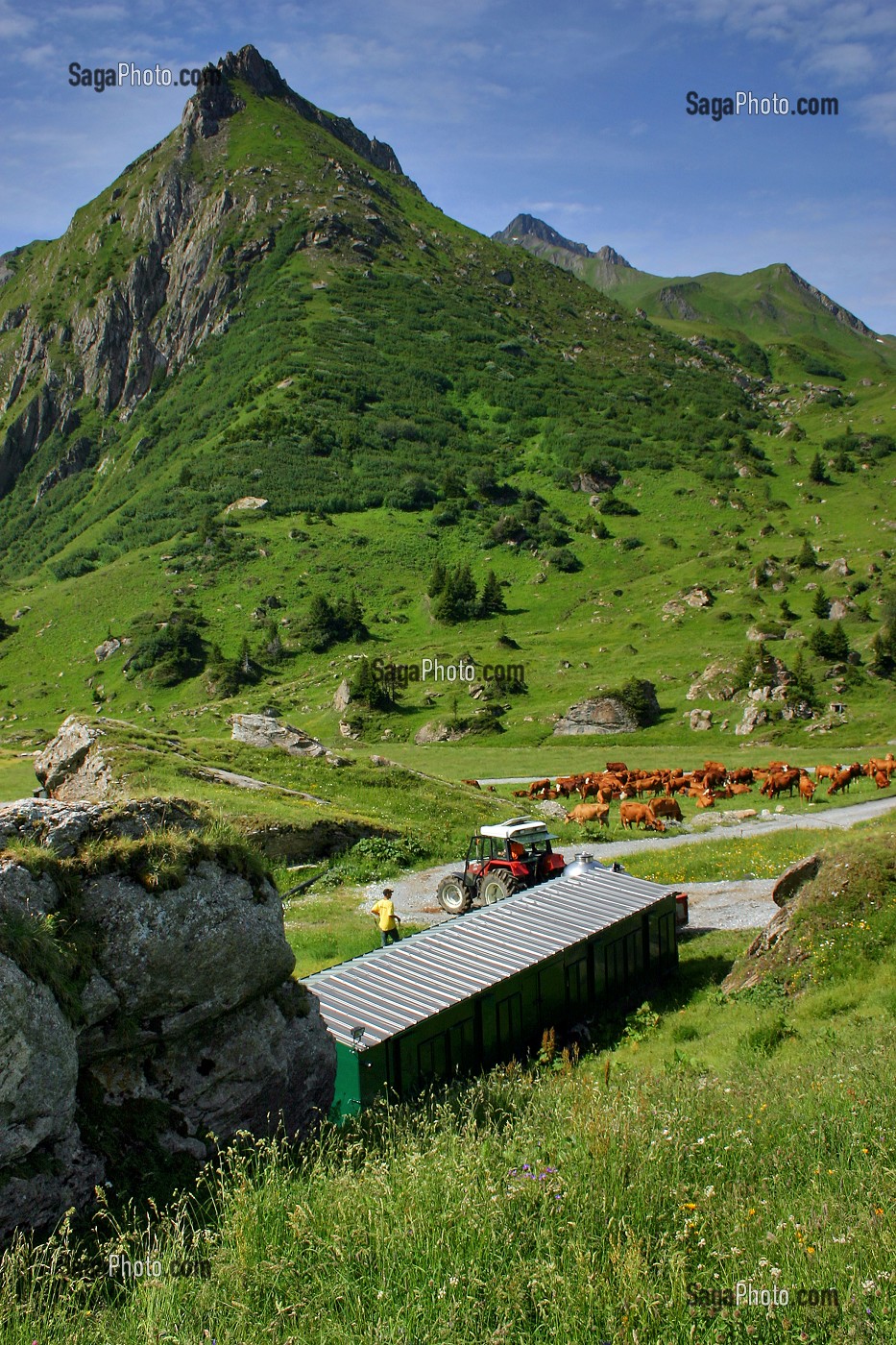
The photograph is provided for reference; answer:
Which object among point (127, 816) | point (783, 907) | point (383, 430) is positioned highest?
point (383, 430)

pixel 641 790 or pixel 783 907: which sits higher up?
pixel 783 907

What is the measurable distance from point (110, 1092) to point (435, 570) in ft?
356

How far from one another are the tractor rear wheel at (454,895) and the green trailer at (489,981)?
3.37m

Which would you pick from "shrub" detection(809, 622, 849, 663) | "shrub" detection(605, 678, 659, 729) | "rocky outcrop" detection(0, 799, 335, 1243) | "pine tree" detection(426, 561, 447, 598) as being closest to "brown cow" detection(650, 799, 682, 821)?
"shrub" detection(605, 678, 659, 729)

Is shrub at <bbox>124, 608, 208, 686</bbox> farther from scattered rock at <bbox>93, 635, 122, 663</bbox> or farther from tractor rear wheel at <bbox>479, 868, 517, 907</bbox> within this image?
tractor rear wheel at <bbox>479, 868, 517, 907</bbox>

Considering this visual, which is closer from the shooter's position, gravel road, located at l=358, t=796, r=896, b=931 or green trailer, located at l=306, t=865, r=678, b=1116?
green trailer, located at l=306, t=865, r=678, b=1116

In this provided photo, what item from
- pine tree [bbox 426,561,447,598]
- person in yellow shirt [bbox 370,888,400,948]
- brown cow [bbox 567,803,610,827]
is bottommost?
brown cow [bbox 567,803,610,827]

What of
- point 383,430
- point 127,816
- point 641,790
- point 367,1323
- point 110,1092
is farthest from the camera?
point 383,430

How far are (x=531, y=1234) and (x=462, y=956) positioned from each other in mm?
7669

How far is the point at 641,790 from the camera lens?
46188 mm

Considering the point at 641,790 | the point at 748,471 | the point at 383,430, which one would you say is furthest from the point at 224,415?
the point at 641,790

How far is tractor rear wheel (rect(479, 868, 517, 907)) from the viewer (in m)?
21.5

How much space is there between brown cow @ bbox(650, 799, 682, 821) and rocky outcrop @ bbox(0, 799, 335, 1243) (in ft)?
98.5

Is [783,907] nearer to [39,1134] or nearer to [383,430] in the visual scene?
[39,1134]
